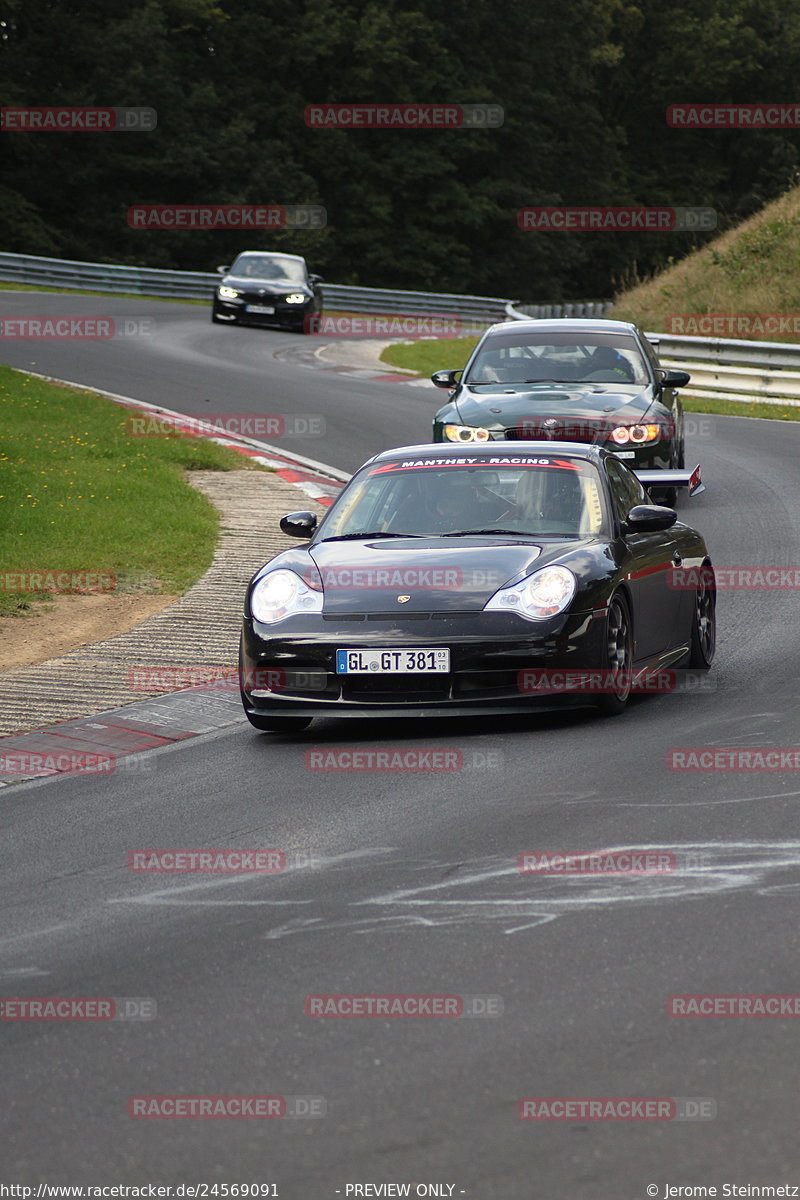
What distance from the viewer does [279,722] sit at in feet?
28.9

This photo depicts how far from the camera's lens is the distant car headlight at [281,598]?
28.4ft

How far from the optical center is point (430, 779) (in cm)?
768

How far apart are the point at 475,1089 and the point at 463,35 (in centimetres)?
6403

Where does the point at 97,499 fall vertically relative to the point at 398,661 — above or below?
below

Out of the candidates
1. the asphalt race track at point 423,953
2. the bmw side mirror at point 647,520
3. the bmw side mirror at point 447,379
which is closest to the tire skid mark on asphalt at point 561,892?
the asphalt race track at point 423,953

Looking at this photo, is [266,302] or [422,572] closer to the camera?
[422,572]

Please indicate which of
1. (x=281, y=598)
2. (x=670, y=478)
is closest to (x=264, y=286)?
(x=670, y=478)

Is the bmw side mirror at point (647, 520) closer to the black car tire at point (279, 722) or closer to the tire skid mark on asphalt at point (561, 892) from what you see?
the black car tire at point (279, 722)

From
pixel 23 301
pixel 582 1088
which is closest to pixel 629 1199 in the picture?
pixel 582 1088

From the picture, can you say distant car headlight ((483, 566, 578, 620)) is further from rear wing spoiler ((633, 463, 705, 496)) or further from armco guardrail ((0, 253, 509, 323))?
armco guardrail ((0, 253, 509, 323))

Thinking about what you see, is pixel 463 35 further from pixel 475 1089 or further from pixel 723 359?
pixel 475 1089

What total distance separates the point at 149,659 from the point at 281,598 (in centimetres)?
208

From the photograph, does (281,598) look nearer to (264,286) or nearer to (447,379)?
(447,379)

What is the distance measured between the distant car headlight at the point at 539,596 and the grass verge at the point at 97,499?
4888 mm
